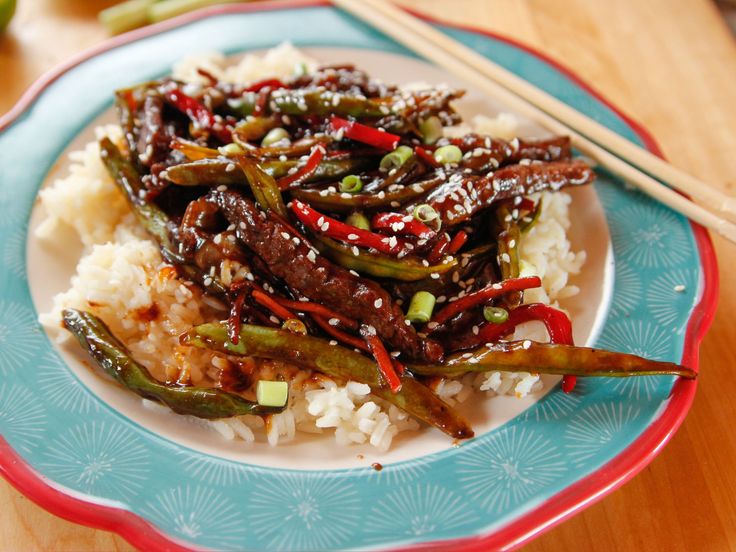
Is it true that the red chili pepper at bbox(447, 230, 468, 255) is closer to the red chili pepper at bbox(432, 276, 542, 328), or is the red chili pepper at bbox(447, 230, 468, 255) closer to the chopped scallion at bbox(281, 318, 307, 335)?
the red chili pepper at bbox(432, 276, 542, 328)

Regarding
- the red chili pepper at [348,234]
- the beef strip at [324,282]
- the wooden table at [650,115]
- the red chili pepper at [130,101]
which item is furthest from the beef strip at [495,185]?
the red chili pepper at [130,101]

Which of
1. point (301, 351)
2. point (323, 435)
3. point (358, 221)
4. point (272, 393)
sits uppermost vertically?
point (358, 221)

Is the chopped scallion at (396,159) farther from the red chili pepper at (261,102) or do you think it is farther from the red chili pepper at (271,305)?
the red chili pepper at (271,305)

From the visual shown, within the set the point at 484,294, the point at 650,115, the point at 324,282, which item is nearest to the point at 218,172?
the point at 324,282

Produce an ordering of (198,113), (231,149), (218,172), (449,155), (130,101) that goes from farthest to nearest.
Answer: (130,101), (198,113), (449,155), (231,149), (218,172)

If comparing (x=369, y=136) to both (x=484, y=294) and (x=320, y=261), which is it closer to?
(x=320, y=261)
